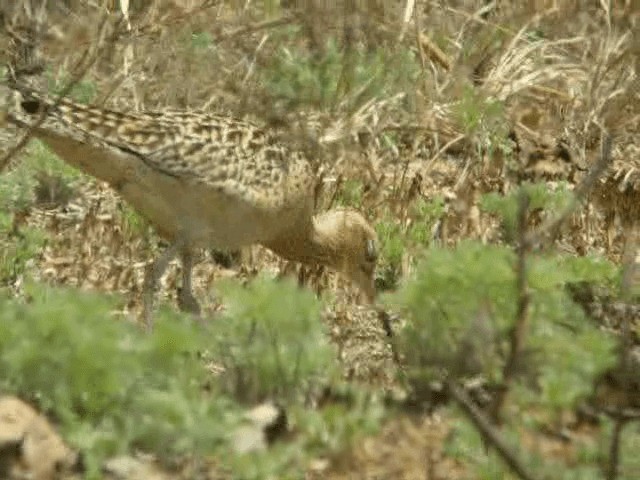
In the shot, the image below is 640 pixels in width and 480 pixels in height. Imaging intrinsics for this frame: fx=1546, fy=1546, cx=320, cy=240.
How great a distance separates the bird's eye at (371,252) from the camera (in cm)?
716

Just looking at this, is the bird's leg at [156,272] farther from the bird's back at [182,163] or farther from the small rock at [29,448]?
the small rock at [29,448]

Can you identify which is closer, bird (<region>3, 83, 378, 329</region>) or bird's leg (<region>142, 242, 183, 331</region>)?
bird (<region>3, 83, 378, 329</region>)

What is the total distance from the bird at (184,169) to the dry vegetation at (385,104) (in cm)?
37

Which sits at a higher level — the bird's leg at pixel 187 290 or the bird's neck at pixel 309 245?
the bird's neck at pixel 309 245

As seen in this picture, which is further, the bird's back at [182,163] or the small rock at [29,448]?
the bird's back at [182,163]

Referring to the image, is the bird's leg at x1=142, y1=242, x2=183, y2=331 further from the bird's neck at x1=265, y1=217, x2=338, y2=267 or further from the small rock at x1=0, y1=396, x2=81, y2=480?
the small rock at x1=0, y1=396, x2=81, y2=480

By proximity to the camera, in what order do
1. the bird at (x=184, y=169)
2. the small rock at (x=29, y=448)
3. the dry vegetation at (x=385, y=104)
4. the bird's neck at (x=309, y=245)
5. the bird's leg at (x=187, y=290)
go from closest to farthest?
the small rock at (x=29, y=448) → the bird at (x=184, y=169) → the bird's leg at (x=187, y=290) → the bird's neck at (x=309, y=245) → the dry vegetation at (x=385, y=104)

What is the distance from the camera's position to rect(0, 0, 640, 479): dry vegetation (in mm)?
7285

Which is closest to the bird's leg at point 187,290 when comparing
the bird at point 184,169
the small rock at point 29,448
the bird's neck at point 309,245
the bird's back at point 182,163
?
the bird at point 184,169

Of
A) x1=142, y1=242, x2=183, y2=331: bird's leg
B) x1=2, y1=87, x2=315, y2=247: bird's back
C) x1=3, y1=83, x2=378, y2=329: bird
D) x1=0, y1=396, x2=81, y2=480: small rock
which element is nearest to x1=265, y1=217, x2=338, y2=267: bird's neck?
x1=3, y1=83, x2=378, y2=329: bird

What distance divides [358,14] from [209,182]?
2.01 metres

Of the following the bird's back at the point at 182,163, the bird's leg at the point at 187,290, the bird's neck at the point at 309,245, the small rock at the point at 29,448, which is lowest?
the small rock at the point at 29,448

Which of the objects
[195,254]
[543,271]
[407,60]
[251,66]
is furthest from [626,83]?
[543,271]

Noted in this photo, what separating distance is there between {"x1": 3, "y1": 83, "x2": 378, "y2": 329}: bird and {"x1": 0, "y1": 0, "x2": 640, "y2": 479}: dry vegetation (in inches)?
14.5
